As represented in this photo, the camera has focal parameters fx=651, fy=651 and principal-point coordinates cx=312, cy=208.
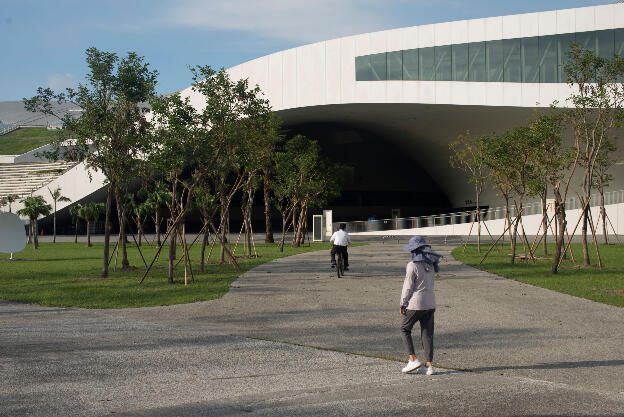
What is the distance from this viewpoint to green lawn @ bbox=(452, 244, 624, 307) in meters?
14.3

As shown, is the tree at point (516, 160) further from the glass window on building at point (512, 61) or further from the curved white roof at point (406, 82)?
the glass window on building at point (512, 61)

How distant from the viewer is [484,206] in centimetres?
6088

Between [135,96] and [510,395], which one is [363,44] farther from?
[510,395]

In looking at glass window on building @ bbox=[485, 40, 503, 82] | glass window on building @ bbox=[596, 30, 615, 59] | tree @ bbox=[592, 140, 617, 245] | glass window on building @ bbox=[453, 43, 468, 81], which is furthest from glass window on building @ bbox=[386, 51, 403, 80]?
tree @ bbox=[592, 140, 617, 245]

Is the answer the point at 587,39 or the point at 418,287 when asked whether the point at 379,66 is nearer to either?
the point at 587,39

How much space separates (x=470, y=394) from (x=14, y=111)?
413 feet

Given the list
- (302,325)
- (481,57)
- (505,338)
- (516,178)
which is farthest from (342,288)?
(481,57)

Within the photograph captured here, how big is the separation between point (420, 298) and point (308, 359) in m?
1.69

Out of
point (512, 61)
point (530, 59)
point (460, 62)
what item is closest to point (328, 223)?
point (460, 62)

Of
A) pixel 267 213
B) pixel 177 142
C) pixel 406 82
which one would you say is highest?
pixel 406 82

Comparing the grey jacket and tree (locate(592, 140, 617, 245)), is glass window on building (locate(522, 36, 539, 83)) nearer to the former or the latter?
tree (locate(592, 140, 617, 245))

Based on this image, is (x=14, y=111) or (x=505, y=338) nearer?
(x=505, y=338)

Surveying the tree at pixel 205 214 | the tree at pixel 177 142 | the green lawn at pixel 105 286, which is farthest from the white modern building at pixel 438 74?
the tree at pixel 177 142

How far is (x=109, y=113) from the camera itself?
65.4 ft
